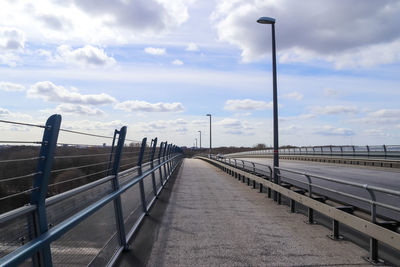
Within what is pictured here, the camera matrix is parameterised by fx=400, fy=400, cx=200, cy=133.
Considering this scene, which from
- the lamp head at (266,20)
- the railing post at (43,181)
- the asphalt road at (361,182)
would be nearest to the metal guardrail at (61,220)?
the railing post at (43,181)

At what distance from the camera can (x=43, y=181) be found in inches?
132

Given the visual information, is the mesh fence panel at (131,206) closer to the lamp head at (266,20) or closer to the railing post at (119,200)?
the railing post at (119,200)

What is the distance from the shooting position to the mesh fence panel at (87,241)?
3.80 m

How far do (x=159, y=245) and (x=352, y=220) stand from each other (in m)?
3.05

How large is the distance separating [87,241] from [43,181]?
1.46 meters

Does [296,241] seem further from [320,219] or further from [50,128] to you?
[50,128]

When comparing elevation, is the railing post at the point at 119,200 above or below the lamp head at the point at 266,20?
below

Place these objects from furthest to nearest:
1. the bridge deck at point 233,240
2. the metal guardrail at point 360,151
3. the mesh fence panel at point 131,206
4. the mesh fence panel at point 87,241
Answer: the metal guardrail at point 360,151
the mesh fence panel at point 131,206
the bridge deck at point 233,240
the mesh fence panel at point 87,241

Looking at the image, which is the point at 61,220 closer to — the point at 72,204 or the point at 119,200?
the point at 72,204

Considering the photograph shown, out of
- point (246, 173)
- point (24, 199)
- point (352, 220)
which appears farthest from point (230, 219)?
point (246, 173)

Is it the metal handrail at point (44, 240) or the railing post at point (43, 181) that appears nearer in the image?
the metal handrail at point (44, 240)

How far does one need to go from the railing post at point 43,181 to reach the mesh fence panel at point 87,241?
0.36 meters

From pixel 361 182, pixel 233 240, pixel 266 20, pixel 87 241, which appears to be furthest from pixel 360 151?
pixel 87 241

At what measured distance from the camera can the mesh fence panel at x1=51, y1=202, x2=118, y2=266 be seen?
3803 mm
